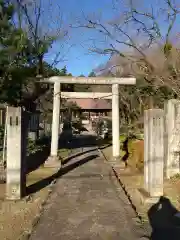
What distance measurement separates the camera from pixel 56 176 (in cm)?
1224

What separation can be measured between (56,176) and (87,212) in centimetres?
492

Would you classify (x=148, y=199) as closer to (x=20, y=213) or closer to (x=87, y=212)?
(x=87, y=212)

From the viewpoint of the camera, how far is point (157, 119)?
8.55 metres

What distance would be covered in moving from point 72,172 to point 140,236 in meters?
7.43

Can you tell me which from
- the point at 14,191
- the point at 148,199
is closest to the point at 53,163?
the point at 14,191

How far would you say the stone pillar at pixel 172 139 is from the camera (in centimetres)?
1104

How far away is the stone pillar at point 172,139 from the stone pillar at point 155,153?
2.63 metres


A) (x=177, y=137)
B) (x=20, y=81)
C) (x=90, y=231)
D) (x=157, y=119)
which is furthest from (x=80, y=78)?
(x=90, y=231)

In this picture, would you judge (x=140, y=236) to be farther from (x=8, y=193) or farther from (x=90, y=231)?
(x=8, y=193)

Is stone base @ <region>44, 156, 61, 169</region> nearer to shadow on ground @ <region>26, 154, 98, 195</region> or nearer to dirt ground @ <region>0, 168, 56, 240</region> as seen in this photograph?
shadow on ground @ <region>26, 154, 98, 195</region>

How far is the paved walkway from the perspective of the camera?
6.00m

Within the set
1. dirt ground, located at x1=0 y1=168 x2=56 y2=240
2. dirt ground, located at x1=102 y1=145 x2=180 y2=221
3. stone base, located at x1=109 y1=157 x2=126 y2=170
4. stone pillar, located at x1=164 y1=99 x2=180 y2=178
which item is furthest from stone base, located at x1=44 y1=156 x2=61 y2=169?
stone pillar, located at x1=164 y1=99 x2=180 y2=178

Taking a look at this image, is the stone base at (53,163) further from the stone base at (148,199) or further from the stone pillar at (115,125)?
the stone base at (148,199)

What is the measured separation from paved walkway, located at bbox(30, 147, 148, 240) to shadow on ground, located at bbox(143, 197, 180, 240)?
34 centimetres
